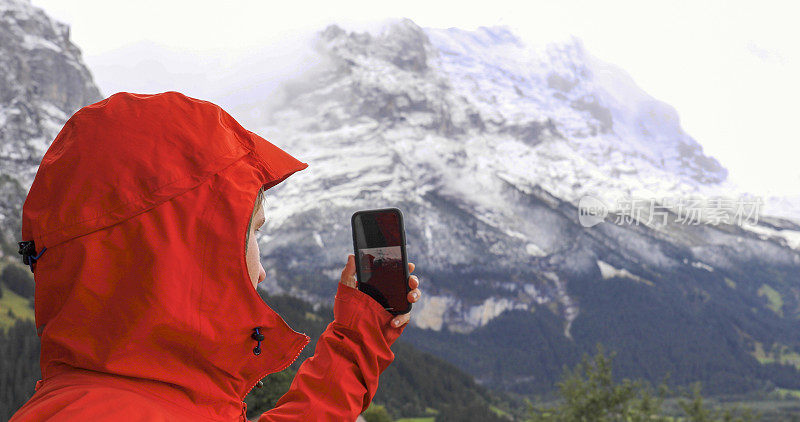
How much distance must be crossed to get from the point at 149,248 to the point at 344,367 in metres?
1.14

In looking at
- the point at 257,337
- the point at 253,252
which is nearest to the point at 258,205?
the point at 253,252

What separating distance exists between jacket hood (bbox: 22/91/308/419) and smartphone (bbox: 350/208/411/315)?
772 millimetres

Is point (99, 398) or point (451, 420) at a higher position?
point (99, 398)

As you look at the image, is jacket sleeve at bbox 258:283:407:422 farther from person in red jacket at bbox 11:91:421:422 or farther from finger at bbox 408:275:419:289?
person in red jacket at bbox 11:91:421:422

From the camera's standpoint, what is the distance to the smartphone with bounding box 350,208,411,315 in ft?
9.20

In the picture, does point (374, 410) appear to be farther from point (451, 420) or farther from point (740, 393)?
point (740, 393)

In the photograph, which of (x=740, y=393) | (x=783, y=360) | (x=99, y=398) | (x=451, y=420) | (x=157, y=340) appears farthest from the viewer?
(x=783, y=360)

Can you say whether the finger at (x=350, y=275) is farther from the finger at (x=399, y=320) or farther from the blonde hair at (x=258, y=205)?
the blonde hair at (x=258, y=205)

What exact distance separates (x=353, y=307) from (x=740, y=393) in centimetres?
21028

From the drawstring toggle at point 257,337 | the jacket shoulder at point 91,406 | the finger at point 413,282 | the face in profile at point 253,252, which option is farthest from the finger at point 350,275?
the jacket shoulder at point 91,406

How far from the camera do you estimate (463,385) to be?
116 metres

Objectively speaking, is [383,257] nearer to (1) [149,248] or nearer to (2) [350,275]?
(2) [350,275]

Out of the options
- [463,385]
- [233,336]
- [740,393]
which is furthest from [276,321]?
[740,393]

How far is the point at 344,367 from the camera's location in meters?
2.66
